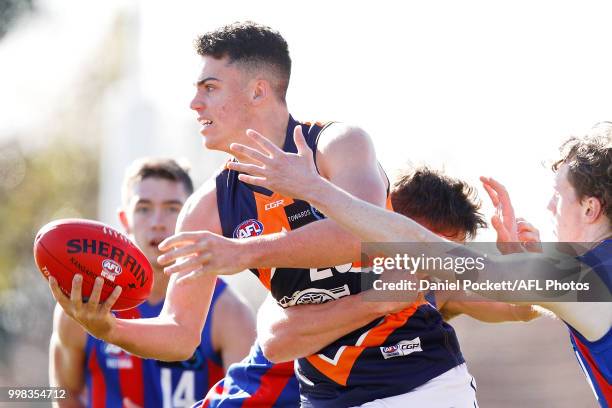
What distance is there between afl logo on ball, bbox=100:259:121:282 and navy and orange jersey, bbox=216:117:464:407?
58 centimetres

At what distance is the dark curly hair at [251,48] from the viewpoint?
5.30 meters

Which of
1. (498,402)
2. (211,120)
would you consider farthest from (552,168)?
(498,402)

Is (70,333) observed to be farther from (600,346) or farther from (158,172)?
(600,346)

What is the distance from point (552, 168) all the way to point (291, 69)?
65.6 inches

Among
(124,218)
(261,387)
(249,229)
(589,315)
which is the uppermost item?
(124,218)

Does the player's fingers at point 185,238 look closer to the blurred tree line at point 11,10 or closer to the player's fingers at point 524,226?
the player's fingers at point 524,226

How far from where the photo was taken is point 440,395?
16.1 ft

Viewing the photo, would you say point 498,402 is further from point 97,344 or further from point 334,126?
point 334,126

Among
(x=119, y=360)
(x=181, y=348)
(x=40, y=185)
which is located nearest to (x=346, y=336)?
(x=181, y=348)

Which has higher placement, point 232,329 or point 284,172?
point 284,172

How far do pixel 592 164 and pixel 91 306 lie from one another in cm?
239

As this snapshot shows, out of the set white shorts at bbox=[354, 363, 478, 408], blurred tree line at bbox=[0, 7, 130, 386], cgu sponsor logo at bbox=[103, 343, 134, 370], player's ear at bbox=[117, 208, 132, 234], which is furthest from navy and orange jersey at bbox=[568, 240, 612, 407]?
blurred tree line at bbox=[0, 7, 130, 386]

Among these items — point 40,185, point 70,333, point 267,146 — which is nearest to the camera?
point 267,146

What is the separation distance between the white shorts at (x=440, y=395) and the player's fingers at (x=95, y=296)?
139 centimetres
